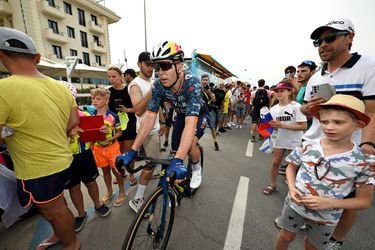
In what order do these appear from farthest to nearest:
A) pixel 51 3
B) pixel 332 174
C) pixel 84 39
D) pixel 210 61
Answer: pixel 84 39 < pixel 51 3 < pixel 210 61 < pixel 332 174

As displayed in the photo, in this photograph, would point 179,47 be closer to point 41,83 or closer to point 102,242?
point 41,83

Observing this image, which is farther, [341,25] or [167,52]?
[167,52]

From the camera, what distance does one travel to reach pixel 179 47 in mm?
1949

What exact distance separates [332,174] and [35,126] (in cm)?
243

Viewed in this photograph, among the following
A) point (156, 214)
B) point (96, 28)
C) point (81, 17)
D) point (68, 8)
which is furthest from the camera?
point (96, 28)

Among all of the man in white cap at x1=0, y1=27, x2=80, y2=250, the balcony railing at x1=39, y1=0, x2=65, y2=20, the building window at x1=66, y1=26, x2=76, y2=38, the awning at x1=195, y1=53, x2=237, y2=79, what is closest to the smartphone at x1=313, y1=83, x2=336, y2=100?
the man in white cap at x1=0, y1=27, x2=80, y2=250

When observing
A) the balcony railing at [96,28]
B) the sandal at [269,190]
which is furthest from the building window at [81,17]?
the sandal at [269,190]

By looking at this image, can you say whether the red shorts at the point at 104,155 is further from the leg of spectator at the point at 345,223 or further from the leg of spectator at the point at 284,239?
the leg of spectator at the point at 345,223

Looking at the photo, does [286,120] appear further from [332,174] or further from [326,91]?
[332,174]

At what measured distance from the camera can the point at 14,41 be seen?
137 cm

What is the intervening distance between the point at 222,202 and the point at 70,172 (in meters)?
2.26

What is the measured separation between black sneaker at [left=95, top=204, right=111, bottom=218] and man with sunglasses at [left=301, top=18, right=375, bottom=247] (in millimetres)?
2800

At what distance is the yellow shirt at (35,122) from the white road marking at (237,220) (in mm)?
2071

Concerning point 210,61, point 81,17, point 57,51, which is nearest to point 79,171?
point 210,61
